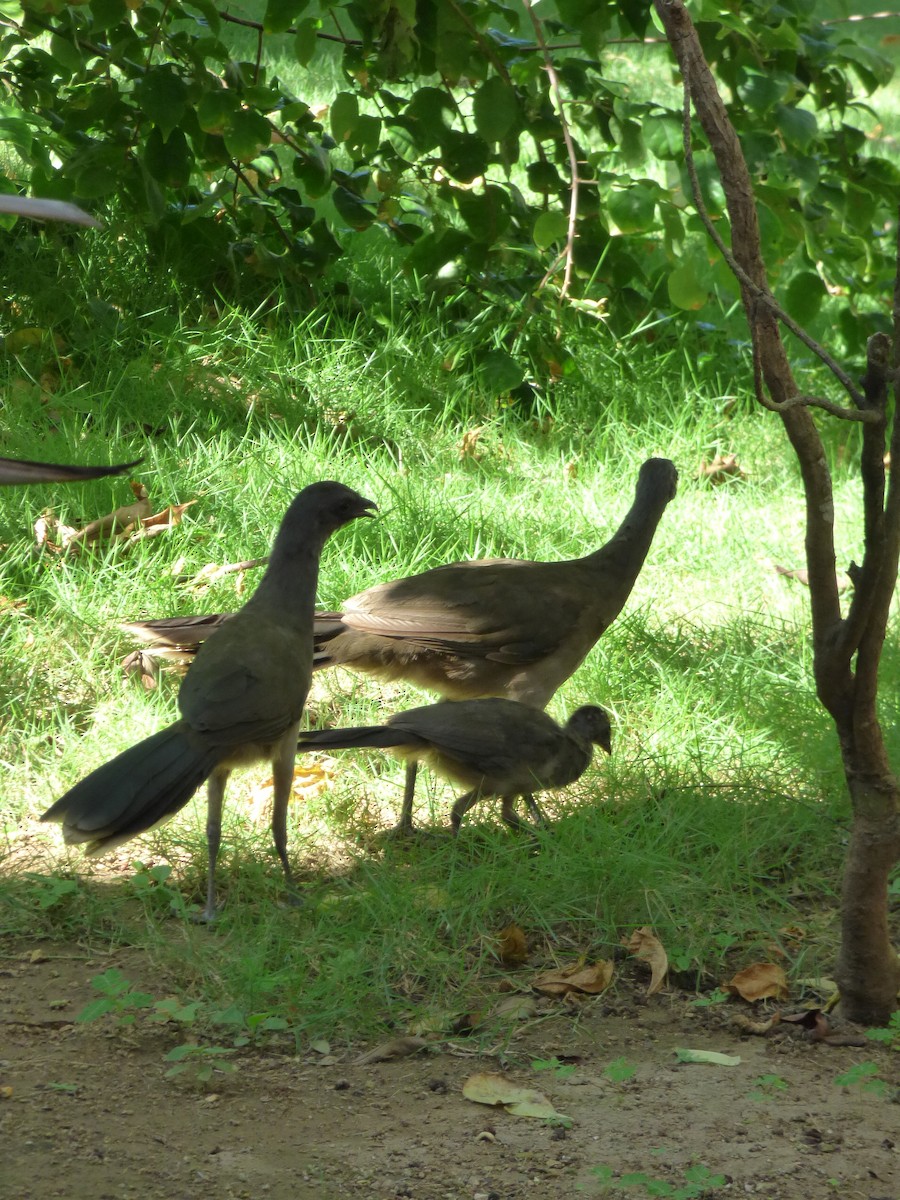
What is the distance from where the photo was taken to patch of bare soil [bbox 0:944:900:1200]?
8.59 ft

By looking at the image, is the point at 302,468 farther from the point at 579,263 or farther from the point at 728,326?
the point at 728,326

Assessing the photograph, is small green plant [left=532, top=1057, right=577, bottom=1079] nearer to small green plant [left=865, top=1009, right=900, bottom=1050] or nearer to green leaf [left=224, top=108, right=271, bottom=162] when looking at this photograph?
small green plant [left=865, top=1009, right=900, bottom=1050]

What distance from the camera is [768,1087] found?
2961mm

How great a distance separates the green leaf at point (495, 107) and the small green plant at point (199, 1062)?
3175 mm

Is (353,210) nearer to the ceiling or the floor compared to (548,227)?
nearer to the ceiling

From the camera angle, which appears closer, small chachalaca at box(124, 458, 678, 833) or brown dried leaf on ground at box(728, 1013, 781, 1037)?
brown dried leaf on ground at box(728, 1013, 781, 1037)

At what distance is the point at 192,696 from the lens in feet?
12.6

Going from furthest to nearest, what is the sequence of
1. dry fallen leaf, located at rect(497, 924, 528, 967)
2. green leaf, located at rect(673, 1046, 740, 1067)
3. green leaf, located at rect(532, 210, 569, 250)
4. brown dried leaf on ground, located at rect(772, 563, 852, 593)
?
brown dried leaf on ground, located at rect(772, 563, 852, 593)
green leaf, located at rect(532, 210, 569, 250)
dry fallen leaf, located at rect(497, 924, 528, 967)
green leaf, located at rect(673, 1046, 740, 1067)

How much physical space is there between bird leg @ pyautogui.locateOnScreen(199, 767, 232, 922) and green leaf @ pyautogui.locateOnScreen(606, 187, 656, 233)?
7.75 ft

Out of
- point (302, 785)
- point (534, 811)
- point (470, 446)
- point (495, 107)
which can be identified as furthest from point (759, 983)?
point (470, 446)

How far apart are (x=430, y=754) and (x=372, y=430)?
2995mm

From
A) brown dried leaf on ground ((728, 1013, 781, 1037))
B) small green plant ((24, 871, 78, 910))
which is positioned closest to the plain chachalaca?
small green plant ((24, 871, 78, 910))

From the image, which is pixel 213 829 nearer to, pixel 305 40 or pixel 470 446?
pixel 305 40

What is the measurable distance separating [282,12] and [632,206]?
1.34 m
